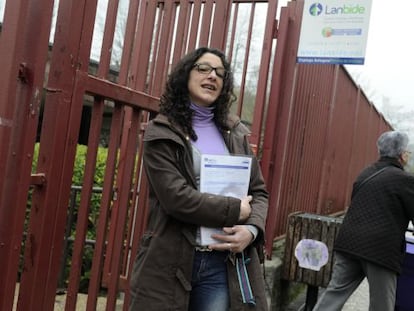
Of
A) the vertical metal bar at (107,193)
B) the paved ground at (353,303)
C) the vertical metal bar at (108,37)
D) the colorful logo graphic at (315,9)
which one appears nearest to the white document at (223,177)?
the vertical metal bar at (107,193)

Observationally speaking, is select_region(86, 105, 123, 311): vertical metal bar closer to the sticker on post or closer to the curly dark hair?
the curly dark hair

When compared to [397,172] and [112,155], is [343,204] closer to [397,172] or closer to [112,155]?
[397,172]

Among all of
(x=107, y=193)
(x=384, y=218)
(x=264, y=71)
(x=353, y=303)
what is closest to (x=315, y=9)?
(x=264, y=71)

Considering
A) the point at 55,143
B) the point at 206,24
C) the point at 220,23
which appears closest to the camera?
the point at 55,143

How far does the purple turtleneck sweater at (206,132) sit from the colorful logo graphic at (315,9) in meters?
2.22

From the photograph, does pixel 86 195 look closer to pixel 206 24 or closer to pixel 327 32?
pixel 206 24

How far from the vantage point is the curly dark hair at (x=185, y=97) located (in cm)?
205

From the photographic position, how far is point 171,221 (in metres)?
1.96

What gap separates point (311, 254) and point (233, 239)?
2.55m

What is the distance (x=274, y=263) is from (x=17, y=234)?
3241 millimetres

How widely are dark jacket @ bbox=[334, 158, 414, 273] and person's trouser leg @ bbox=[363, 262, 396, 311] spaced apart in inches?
2.8

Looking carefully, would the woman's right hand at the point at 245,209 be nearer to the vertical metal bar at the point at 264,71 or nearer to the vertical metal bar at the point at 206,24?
the vertical metal bar at the point at 206,24

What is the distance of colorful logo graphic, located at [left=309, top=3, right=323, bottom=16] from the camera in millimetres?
3943

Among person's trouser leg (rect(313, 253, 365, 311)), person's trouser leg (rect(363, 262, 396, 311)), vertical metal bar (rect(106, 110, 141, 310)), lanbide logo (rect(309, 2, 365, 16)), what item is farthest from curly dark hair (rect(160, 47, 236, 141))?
person's trouser leg (rect(313, 253, 365, 311))
